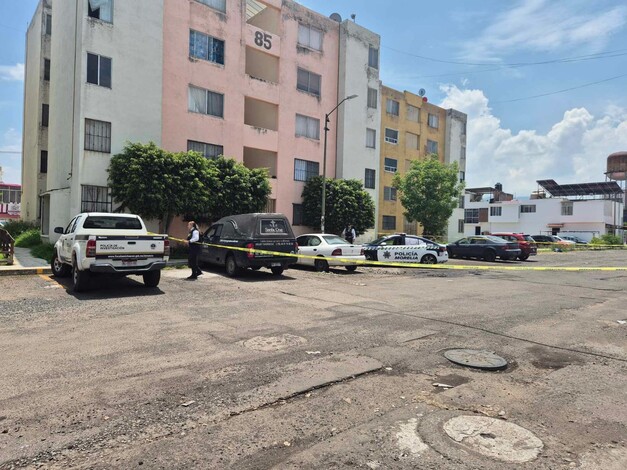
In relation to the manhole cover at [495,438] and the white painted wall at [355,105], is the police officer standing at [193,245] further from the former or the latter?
the white painted wall at [355,105]

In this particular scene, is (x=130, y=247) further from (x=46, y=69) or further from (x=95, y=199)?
(x=46, y=69)

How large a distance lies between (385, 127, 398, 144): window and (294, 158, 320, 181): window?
10757mm

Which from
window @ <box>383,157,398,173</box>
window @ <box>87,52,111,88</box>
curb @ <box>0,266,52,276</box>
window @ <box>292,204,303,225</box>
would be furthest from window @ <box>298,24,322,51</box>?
curb @ <box>0,266,52,276</box>

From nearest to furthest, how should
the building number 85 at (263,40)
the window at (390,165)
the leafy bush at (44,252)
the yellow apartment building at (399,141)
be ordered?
the leafy bush at (44,252) < the building number 85 at (263,40) < the yellow apartment building at (399,141) < the window at (390,165)

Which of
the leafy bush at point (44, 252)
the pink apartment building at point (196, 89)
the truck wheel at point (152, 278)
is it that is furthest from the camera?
the pink apartment building at point (196, 89)

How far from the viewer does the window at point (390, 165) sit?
39.2 meters

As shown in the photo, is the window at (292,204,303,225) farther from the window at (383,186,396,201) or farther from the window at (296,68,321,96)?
the window at (383,186,396,201)

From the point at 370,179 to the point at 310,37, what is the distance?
11203 millimetres

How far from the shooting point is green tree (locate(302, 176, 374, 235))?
94.4ft

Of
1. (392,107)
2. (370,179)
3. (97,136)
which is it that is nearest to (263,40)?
(97,136)

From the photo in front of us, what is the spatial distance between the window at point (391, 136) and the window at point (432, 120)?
534 centimetres

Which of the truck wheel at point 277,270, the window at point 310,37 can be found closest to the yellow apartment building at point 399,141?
the window at point 310,37

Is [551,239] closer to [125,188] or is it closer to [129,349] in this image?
[125,188]

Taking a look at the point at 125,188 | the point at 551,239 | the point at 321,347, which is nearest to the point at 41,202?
the point at 125,188
